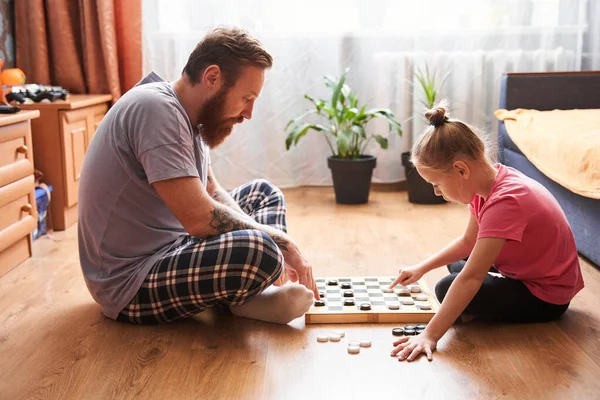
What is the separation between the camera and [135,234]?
1979 mm

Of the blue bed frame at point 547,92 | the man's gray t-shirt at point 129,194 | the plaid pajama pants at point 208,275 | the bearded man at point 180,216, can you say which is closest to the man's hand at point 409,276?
the bearded man at point 180,216

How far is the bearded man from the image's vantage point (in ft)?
6.07

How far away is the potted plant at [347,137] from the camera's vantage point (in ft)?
12.0

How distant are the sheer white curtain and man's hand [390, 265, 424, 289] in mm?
1916

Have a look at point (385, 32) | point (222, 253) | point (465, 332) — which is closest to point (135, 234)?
point (222, 253)

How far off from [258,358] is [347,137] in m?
1.96

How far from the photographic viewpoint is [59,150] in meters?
3.14

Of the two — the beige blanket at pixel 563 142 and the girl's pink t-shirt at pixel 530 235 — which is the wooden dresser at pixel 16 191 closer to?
the girl's pink t-shirt at pixel 530 235

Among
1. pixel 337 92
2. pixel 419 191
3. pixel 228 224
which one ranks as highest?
pixel 337 92

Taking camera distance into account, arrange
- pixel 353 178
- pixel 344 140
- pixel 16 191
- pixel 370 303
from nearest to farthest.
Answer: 1. pixel 370 303
2. pixel 16 191
3. pixel 344 140
4. pixel 353 178

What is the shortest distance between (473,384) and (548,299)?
0.44 m

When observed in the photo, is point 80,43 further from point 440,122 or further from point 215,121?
point 440,122

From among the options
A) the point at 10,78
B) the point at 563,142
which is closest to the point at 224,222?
the point at 563,142

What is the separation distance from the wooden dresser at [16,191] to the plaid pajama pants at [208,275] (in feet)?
2.66
